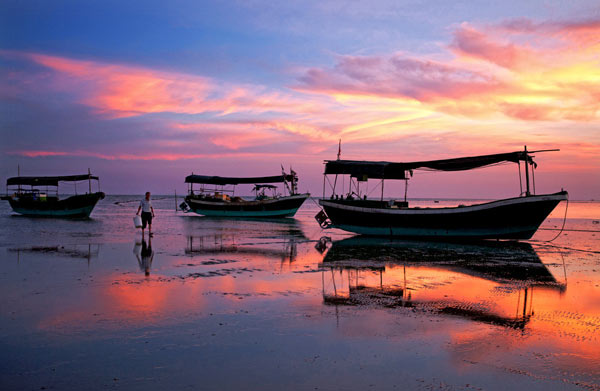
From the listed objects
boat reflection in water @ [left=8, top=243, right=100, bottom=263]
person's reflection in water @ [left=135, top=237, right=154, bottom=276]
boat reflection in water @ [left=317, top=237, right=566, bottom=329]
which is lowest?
boat reflection in water @ [left=317, top=237, right=566, bottom=329]

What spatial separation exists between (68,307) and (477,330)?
5.93 m

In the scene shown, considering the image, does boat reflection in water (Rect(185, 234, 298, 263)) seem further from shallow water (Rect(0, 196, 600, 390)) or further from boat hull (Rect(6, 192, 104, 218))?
boat hull (Rect(6, 192, 104, 218))

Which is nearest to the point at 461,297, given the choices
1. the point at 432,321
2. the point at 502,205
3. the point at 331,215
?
the point at 432,321

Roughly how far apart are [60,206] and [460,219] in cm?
3073

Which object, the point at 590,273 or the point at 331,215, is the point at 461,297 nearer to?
the point at 590,273

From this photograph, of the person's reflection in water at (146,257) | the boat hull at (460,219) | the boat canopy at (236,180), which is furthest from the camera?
the boat canopy at (236,180)

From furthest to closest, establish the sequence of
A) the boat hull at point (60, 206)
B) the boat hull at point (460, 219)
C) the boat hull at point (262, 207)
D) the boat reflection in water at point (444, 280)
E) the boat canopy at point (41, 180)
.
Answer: the boat hull at point (262, 207), the boat canopy at point (41, 180), the boat hull at point (60, 206), the boat hull at point (460, 219), the boat reflection in water at point (444, 280)

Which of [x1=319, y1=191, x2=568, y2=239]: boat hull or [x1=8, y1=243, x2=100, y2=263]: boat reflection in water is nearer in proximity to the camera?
[x1=8, y1=243, x2=100, y2=263]: boat reflection in water

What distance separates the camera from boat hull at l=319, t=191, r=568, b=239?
18031 millimetres

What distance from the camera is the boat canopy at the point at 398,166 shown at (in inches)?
768

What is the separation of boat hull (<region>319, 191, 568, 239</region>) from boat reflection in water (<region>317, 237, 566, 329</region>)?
2390mm

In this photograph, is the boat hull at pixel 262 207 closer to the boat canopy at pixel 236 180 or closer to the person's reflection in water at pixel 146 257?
the boat canopy at pixel 236 180

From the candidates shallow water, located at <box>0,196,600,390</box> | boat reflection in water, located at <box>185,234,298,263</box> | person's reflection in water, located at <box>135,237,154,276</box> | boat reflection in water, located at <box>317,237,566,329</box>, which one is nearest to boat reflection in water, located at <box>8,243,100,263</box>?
shallow water, located at <box>0,196,600,390</box>

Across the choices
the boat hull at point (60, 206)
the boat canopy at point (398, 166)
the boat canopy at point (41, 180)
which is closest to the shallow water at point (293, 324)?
the boat canopy at point (398, 166)
